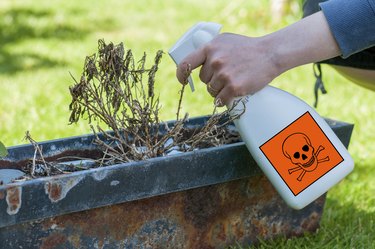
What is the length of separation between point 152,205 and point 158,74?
2.06m

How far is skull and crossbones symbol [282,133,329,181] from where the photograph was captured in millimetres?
1557

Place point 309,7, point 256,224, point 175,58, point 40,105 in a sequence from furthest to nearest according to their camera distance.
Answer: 1. point 40,105
2. point 309,7
3. point 256,224
4. point 175,58

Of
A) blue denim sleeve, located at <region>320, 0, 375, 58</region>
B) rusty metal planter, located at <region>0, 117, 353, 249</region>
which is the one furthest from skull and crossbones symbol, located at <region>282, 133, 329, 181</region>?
blue denim sleeve, located at <region>320, 0, 375, 58</region>

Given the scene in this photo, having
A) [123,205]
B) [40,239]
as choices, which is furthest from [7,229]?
[123,205]

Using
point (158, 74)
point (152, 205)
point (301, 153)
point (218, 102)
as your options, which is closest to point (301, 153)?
point (301, 153)

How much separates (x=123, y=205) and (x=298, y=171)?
0.39m

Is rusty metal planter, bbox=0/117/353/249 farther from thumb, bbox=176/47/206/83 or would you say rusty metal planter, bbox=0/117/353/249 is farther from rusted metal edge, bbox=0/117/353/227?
thumb, bbox=176/47/206/83

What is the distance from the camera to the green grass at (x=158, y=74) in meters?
2.07

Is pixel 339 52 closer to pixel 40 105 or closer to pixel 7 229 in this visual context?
pixel 7 229

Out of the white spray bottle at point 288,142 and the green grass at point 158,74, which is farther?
the green grass at point 158,74

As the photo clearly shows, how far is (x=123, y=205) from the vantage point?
4.82 ft

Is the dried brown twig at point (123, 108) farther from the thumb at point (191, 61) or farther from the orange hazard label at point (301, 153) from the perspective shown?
the orange hazard label at point (301, 153)

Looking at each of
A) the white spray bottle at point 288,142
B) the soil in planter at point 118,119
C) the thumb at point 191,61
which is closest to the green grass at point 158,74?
the white spray bottle at point 288,142

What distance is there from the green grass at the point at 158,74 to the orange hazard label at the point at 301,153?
0.24 m
